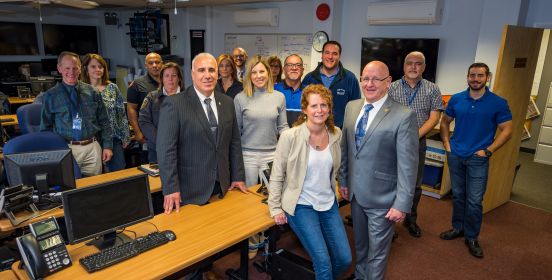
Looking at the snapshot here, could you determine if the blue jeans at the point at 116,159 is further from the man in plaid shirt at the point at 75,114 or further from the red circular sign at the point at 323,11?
Result: the red circular sign at the point at 323,11

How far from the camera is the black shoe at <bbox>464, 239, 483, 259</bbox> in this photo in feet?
10.9

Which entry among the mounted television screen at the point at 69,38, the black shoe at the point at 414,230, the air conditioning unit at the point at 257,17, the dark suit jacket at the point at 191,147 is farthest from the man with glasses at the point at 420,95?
the mounted television screen at the point at 69,38

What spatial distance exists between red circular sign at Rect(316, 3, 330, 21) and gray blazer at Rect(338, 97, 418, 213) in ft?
12.9

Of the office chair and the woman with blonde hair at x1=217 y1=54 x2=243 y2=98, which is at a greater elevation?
the woman with blonde hair at x1=217 y1=54 x2=243 y2=98

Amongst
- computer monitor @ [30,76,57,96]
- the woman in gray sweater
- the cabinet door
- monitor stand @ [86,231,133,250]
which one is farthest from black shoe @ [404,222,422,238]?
computer monitor @ [30,76,57,96]

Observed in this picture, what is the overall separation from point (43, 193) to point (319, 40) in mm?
4678

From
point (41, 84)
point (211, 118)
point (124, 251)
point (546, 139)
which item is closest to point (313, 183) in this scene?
point (211, 118)

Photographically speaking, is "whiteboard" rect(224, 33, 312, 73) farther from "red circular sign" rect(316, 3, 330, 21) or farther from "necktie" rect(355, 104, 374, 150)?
"necktie" rect(355, 104, 374, 150)

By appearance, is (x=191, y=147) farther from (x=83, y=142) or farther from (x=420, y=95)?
(x=420, y=95)

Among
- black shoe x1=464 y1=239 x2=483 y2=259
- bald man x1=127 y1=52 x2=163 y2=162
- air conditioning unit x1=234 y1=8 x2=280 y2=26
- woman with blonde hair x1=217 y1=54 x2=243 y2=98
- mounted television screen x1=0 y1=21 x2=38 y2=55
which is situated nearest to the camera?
black shoe x1=464 y1=239 x2=483 y2=259

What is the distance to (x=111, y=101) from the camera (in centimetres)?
396

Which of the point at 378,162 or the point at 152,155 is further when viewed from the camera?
the point at 152,155

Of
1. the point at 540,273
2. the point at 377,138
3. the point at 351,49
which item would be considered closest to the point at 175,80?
the point at 377,138

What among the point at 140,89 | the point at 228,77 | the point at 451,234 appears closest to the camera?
the point at 451,234
